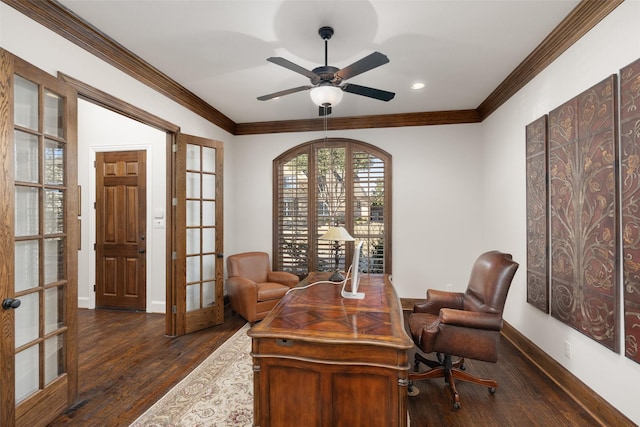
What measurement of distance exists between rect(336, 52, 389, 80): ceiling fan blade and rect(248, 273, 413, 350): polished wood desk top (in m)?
1.62

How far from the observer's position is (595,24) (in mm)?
2080

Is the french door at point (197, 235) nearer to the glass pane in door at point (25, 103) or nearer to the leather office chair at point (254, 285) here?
Result: the leather office chair at point (254, 285)

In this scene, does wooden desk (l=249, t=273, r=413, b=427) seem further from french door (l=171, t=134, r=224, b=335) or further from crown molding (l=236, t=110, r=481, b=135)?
crown molding (l=236, t=110, r=481, b=135)

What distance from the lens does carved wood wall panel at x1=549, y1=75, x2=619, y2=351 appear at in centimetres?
194

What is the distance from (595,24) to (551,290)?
2035mm

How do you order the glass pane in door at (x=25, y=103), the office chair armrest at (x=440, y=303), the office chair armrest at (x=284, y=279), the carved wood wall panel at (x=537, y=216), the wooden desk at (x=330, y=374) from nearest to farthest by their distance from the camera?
the wooden desk at (x=330, y=374)
the glass pane in door at (x=25, y=103)
the carved wood wall panel at (x=537, y=216)
the office chair armrest at (x=440, y=303)
the office chair armrest at (x=284, y=279)

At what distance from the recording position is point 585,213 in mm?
2168

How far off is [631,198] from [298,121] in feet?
12.6

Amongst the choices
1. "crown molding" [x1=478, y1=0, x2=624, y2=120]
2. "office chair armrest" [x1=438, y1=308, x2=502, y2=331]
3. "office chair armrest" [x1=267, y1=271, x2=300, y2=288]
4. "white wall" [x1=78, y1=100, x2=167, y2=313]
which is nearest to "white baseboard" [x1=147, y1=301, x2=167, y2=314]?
"white wall" [x1=78, y1=100, x2=167, y2=313]

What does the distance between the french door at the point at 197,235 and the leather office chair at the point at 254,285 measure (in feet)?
0.67

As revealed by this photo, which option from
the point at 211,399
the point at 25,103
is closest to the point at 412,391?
the point at 211,399

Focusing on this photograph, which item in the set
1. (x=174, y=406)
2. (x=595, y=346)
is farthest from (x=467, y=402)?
(x=174, y=406)

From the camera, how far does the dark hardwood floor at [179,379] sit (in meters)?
2.07

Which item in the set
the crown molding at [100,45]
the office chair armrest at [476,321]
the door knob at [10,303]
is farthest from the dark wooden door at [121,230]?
the office chair armrest at [476,321]
